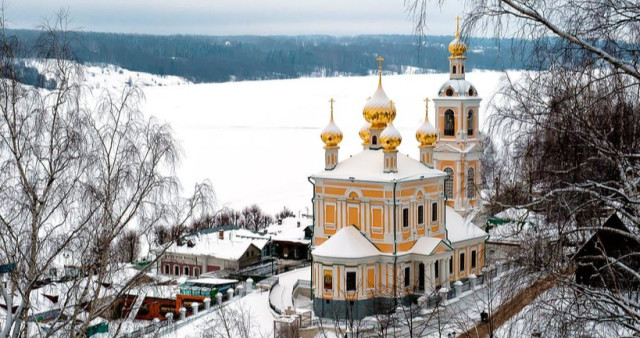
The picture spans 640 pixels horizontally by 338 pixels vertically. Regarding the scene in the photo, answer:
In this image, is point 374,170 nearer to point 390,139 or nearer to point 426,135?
point 390,139

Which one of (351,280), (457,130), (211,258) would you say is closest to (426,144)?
(457,130)

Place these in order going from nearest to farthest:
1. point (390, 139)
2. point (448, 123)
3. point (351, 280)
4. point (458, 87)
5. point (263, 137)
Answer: point (351, 280) → point (390, 139) → point (458, 87) → point (448, 123) → point (263, 137)

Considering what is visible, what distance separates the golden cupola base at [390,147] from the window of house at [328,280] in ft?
10.5

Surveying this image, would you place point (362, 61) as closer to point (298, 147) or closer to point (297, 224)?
point (298, 147)

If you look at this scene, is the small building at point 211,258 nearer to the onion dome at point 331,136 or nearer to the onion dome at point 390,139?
the onion dome at point 331,136

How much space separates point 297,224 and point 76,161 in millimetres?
28624

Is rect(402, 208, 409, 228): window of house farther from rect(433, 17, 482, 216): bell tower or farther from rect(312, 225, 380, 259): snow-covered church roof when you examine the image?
rect(433, 17, 482, 216): bell tower

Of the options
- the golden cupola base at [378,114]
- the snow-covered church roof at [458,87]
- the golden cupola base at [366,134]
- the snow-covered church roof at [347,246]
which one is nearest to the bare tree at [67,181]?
the snow-covered church roof at [347,246]

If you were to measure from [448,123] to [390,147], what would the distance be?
23.4ft

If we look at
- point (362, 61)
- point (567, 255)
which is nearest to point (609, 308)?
point (567, 255)

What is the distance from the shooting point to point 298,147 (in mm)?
68000

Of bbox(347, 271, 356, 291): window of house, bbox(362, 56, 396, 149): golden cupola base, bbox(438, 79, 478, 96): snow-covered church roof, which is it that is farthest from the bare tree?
bbox(438, 79, 478, 96): snow-covered church roof

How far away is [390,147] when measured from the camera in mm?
23344

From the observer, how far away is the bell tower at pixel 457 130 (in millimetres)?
29469
